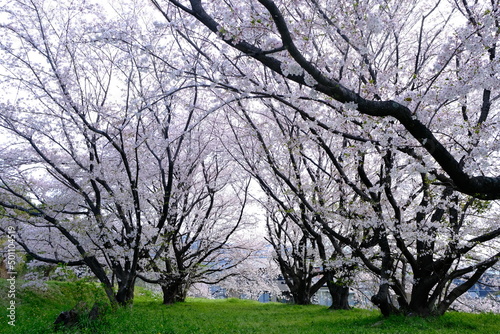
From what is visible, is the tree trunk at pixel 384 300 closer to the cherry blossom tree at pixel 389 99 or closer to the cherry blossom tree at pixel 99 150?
the cherry blossom tree at pixel 389 99

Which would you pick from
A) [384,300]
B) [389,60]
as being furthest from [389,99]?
[384,300]

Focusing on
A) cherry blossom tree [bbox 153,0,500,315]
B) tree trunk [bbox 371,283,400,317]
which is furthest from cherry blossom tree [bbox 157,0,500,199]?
tree trunk [bbox 371,283,400,317]

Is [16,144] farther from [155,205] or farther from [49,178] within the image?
[155,205]

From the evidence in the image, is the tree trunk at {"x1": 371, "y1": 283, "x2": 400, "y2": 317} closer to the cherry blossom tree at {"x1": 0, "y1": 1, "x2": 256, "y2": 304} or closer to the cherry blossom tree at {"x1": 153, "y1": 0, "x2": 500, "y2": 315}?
the cherry blossom tree at {"x1": 153, "y1": 0, "x2": 500, "y2": 315}

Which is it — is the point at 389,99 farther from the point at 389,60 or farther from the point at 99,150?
the point at 99,150

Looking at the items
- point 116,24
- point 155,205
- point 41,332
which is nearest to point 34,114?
point 116,24

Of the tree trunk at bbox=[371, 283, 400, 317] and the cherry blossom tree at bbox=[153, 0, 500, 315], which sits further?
the tree trunk at bbox=[371, 283, 400, 317]

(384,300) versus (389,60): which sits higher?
(389,60)

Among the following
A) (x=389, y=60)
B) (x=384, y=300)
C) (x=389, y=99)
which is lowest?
(x=384, y=300)

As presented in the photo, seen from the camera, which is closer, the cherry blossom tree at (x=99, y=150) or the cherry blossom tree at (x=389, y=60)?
the cherry blossom tree at (x=389, y=60)

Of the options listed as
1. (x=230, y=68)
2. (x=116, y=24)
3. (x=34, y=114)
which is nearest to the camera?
(x=230, y=68)

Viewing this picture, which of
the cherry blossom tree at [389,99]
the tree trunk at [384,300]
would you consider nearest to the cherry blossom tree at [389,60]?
the cherry blossom tree at [389,99]

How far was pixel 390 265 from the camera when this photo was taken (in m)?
9.03

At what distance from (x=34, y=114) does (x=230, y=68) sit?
605 cm
